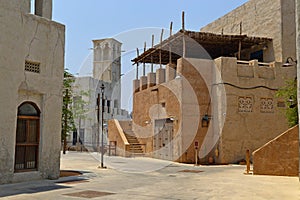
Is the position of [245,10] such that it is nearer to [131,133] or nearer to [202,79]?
[202,79]

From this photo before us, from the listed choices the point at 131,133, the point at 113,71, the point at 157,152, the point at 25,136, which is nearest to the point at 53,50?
the point at 25,136

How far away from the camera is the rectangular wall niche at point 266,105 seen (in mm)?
20000

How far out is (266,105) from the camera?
791 inches

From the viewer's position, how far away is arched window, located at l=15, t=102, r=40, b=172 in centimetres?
1130

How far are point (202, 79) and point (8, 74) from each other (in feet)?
39.8

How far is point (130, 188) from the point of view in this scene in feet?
33.9

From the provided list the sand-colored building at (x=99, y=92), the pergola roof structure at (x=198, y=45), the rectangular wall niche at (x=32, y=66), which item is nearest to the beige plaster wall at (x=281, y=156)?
the pergola roof structure at (x=198, y=45)

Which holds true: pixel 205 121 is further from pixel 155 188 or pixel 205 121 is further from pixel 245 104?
pixel 155 188

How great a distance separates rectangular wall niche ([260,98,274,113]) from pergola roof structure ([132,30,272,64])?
140 inches

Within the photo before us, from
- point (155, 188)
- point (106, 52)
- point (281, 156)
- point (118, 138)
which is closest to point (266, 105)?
point (281, 156)

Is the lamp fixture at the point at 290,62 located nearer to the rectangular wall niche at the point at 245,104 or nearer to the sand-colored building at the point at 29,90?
the rectangular wall niche at the point at 245,104

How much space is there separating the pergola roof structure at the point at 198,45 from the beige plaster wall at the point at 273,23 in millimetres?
762

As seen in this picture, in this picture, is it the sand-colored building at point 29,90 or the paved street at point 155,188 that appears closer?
the paved street at point 155,188

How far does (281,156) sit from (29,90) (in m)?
9.80
